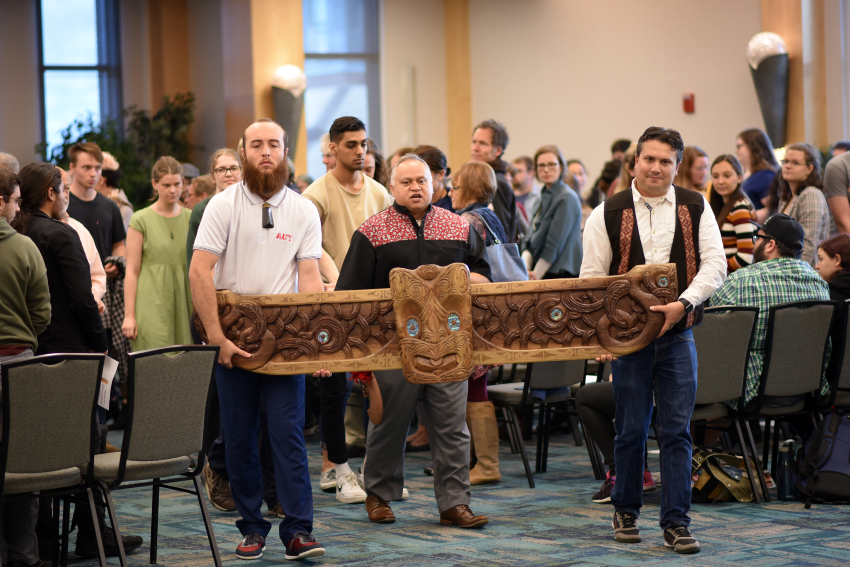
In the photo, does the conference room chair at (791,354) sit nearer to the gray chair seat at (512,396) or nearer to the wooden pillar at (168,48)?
the gray chair seat at (512,396)

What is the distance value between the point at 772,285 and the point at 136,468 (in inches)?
114

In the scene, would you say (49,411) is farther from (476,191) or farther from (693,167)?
(693,167)

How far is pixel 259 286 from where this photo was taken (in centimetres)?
367

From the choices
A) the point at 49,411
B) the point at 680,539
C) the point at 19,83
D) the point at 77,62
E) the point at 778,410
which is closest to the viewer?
the point at 49,411

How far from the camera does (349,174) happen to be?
4844 mm

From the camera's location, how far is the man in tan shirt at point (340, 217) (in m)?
4.74

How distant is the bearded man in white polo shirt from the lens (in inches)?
142

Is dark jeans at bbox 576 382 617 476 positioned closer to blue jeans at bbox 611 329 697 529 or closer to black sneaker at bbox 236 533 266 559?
blue jeans at bbox 611 329 697 529

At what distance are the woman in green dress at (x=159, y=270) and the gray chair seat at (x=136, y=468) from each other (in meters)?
2.02

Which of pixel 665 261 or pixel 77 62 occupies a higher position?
pixel 77 62

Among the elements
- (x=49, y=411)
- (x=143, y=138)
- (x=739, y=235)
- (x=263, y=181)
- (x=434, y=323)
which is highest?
(x=143, y=138)

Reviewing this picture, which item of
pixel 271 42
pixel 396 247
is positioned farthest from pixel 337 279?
pixel 271 42

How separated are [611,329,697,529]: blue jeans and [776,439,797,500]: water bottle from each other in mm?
1064

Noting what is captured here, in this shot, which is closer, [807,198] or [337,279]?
[337,279]
